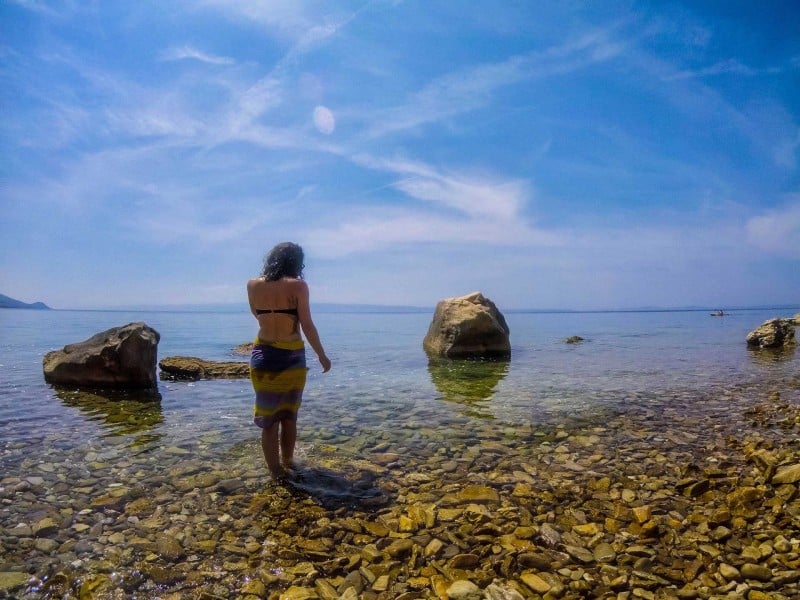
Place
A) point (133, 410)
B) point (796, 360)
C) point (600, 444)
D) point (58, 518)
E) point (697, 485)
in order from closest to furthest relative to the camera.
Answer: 1. point (58, 518)
2. point (697, 485)
3. point (600, 444)
4. point (133, 410)
5. point (796, 360)

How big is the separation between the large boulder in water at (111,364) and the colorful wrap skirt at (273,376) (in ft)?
30.7

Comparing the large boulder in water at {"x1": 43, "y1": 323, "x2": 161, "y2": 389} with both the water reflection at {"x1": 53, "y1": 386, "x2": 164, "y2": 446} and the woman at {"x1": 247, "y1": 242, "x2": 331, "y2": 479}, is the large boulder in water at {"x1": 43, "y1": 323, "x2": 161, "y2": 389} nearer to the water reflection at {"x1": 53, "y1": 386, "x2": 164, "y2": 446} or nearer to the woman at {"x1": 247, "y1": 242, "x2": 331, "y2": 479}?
the water reflection at {"x1": 53, "y1": 386, "x2": 164, "y2": 446}

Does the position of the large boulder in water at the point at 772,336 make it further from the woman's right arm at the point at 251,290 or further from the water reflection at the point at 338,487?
the woman's right arm at the point at 251,290

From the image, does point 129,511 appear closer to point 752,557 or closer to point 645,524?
point 645,524

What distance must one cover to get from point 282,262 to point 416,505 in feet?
12.4

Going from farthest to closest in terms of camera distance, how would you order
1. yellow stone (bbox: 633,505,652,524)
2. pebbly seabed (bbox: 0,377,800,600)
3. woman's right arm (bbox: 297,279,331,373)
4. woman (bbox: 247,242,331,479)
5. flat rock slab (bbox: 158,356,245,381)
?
flat rock slab (bbox: 158,356,245,381)
woman (bbox: 247,242,331,479)
woman's right arm (bbox: 297,279,331,373)
yellow stone (bbox: 633,505,652,524)
pebbly seabed (bbox: 0,377,800,600)

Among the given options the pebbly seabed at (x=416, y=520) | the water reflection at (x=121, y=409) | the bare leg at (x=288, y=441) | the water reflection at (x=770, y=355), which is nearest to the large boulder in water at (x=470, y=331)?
the water reflection at (x=770, y=355)

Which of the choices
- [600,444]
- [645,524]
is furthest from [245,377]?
[645,524]

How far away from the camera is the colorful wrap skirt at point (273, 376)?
6.74 metres

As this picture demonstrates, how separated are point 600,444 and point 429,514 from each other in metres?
4.18

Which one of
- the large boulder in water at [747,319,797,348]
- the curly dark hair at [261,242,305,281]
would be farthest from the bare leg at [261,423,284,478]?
the large boulder in water at [747,319,797,348]

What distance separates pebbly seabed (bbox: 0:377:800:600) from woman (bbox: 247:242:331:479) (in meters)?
0.89

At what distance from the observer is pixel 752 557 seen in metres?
4.29

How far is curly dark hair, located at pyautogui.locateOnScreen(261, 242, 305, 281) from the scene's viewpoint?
6.66m
